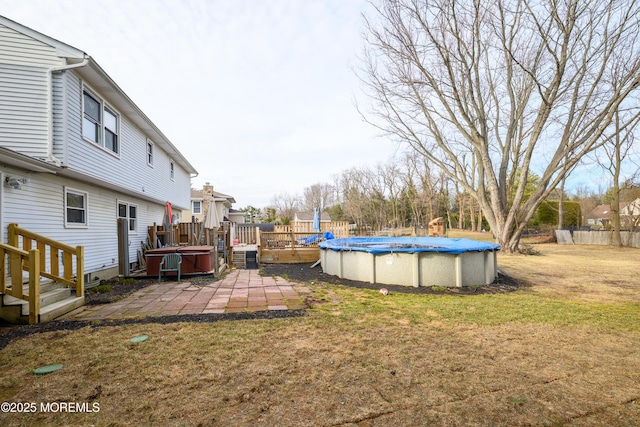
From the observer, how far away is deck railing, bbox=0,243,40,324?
4457 mm

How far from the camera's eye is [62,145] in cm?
659

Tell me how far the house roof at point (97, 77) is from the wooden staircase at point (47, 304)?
492 cm

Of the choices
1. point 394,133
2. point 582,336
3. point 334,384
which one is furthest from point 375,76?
point 334,384

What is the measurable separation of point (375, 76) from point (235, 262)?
11.6m

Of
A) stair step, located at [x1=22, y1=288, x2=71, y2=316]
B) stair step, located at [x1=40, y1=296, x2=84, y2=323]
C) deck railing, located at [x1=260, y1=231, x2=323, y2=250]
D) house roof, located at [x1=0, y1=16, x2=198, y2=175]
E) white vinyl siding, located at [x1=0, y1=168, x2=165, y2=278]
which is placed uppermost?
house roof, located at [x1=0, y1=16, x2=198, y2=175]

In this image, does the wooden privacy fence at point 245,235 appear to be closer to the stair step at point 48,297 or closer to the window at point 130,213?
the window at point 130,213

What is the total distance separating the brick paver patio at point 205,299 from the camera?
526 cm

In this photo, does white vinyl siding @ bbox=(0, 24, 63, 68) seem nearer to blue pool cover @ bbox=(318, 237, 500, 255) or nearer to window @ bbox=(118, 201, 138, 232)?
window @ bbox=(118, 201, 138, 232)

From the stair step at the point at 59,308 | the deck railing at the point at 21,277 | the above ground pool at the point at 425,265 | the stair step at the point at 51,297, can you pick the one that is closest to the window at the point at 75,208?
the stair step at the point at 51,297

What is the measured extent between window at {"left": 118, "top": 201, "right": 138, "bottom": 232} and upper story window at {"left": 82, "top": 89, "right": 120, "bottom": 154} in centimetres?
219

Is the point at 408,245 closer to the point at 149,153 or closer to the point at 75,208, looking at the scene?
the point at 75,208

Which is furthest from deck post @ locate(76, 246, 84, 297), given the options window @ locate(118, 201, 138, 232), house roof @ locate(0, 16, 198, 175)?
window @ locate(118, 201, 138, 232)

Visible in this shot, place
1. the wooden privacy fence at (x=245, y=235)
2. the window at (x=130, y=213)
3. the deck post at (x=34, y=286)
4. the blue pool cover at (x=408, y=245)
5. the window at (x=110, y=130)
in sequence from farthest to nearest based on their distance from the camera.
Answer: the wooden privacy fence at (x=245, y=235) → the window at (x=130, y=213) → the window at (x=110, y=130) → the blue pool cover at (x=408, y=245) → the deck post at (x=34, y=286)

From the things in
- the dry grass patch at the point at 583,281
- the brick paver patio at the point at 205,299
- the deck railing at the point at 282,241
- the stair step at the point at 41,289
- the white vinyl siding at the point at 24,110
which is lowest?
the dry grass patch at the point at 583,281
